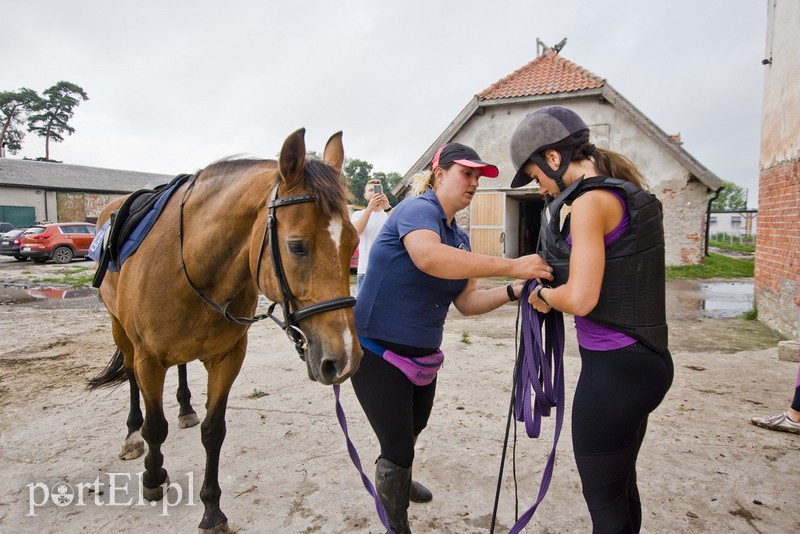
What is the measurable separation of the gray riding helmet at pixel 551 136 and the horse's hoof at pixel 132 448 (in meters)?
3.28

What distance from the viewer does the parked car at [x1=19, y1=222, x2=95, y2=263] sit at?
16781 millimetres

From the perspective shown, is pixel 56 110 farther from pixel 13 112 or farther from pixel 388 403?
pixel 388 403

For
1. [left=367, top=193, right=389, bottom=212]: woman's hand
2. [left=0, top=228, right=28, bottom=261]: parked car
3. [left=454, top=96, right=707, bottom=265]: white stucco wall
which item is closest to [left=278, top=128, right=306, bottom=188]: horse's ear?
[left=367, top=193, right=389, bottom=212]: woman's hand

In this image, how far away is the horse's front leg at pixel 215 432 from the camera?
2.32 m

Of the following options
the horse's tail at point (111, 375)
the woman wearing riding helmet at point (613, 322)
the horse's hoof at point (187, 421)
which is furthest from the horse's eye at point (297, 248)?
the horse's tail at point (111, 375)

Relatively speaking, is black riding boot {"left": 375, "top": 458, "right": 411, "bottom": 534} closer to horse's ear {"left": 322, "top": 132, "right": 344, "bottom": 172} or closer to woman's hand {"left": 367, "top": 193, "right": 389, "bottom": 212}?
horse's ear {"left": 322, "top": 132, "right": 344, "bottom": 172}

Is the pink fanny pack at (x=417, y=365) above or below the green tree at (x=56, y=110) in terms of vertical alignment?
below

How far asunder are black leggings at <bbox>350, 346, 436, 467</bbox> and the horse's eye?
1.79 ft

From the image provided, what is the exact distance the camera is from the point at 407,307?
6.41ft

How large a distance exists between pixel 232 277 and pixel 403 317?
0.91 meters

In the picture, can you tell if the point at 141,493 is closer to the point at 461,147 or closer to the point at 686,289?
the point at 461,147

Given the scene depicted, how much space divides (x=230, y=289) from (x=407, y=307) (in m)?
0.95

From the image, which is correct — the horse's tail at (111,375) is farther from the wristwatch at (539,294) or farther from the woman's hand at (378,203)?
the wristwatch at (539,294)

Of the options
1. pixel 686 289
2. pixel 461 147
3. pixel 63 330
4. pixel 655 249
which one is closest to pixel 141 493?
pixel 461 147
